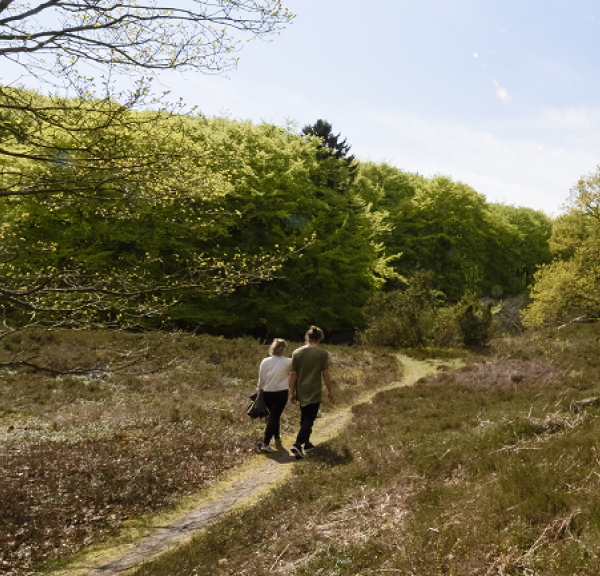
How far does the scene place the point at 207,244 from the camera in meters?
34.1

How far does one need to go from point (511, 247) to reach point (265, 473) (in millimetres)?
59581

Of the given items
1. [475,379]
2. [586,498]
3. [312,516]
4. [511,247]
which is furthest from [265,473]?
[511,247]

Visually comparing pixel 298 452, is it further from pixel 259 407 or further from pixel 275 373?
pixel 275 373

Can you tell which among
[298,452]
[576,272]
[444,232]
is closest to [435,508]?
[298,452]

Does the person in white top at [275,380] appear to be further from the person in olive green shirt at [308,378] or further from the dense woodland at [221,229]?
the dense woodland at [221,229]

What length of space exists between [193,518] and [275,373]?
324cm

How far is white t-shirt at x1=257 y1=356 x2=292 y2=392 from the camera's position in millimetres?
9930

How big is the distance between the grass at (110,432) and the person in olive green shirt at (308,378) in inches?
64.0

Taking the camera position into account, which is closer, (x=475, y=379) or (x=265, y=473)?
(x=265, y=473)

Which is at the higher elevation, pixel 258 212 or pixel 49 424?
pixel 258 212

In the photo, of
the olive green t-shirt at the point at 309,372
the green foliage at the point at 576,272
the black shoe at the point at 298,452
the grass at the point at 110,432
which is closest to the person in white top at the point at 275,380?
the olive green t-shirt at the point at 309,372

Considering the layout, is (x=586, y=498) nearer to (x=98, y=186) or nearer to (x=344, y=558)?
(x=344, y=558)

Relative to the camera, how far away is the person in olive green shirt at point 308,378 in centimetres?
948

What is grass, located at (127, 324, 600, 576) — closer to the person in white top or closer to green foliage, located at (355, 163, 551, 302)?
the person in white top
